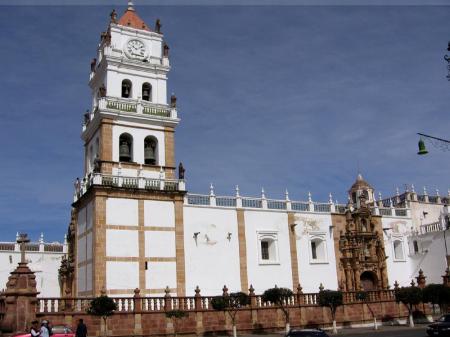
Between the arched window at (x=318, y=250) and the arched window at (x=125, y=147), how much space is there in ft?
48.4

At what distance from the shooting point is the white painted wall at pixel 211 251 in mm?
33481

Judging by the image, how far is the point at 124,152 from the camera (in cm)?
3447

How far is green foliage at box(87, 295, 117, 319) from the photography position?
24.9 meters

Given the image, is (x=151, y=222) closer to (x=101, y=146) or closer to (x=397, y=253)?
(x=101, y=146)

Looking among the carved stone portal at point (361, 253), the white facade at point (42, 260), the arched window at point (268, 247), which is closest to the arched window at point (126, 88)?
the arched window at point (268, 247)

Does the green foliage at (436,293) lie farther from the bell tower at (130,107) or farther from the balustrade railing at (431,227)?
the bell tower at (130,107)

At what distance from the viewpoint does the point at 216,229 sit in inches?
1378

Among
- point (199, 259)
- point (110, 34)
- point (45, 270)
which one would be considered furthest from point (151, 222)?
point (45, 270)

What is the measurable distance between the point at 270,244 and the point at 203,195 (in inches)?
241

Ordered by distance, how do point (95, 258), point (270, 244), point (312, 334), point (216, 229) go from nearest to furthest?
point (312, 334) → point (95, 258) → point (216, 229) → point (270, 244)

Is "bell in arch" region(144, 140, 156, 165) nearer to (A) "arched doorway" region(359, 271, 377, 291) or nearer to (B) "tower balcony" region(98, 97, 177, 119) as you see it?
(B) "tower balcony" region(98, 97, 177, 119)

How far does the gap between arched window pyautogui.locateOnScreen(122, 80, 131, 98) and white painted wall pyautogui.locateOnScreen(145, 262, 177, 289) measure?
1181 cm

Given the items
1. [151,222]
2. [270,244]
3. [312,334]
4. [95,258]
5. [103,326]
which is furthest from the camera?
Result: [270,244]

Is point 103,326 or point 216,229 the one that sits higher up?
point 216,229
